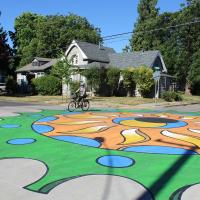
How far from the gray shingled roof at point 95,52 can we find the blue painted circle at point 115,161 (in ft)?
120

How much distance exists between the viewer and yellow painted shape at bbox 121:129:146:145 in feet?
39.0

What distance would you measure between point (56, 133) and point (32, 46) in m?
61.1

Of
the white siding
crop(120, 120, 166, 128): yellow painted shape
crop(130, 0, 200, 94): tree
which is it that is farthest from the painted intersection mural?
crop(130, 0, 200, 94): tree

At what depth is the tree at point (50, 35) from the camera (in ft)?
229

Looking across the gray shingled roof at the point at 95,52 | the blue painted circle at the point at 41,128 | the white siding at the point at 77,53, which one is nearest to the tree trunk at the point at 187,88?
the gray shingled roof at the point at 95,52

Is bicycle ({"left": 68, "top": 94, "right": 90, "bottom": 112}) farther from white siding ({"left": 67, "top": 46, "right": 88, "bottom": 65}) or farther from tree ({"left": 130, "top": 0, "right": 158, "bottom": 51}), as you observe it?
tree ({"left": 130, "top": 0, "right": 158, "bottom": 51})

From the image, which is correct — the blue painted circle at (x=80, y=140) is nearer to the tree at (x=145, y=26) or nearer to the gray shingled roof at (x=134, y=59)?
the gray shingled roof at (x=134, y=59)

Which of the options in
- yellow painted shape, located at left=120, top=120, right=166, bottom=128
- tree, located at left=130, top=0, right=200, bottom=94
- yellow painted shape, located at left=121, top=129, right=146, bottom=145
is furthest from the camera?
tree, located at left=130, top=0, right=200, bottom=94

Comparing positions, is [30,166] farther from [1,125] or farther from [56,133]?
[1,125]

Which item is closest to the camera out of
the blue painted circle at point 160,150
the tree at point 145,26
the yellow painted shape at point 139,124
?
the blue painted circle at point 160,150

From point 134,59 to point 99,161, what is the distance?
122ft

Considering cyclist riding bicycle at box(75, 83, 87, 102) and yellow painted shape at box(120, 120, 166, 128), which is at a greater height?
cyclist riding bicycle at box(75, 83, 87, 102)

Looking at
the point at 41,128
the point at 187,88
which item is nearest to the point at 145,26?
the point at 187,88

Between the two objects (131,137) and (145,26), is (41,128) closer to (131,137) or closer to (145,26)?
(131,137)
